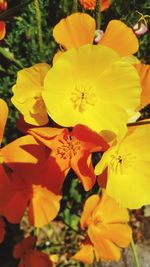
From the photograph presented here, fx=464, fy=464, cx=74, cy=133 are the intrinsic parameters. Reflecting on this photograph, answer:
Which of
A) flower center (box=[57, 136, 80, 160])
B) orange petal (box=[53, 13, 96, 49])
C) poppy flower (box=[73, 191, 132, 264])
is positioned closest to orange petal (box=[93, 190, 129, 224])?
poppy flower (box=[73, 191, 132, 264])

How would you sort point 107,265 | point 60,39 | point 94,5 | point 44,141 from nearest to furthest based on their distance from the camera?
1. point 44,141
2. point 60,39
3. point 94,5
4. point 107,265

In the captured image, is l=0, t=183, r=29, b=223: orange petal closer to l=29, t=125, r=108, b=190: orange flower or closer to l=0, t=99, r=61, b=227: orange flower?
l=0, t=99, r=61, b=227: orange flower

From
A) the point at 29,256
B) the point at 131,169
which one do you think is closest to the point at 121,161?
the point at 131,169

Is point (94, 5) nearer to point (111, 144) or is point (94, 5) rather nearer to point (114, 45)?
point (114, 45)

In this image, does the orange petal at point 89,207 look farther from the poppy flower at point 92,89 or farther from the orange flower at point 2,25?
the orange flower at point 2,25

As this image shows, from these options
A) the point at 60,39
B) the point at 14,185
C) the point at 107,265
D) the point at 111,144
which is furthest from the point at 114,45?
the point at 107,265

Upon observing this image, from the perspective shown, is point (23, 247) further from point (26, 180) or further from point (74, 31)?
point (74, 31)
